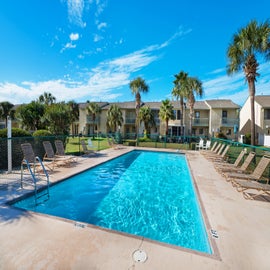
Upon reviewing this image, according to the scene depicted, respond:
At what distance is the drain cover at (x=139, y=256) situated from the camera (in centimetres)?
256

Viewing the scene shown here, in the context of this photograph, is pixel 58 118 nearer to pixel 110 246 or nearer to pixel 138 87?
pixel 138 87

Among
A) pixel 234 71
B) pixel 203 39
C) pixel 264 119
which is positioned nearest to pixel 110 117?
pixel 203 39

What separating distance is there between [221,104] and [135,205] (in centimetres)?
2748

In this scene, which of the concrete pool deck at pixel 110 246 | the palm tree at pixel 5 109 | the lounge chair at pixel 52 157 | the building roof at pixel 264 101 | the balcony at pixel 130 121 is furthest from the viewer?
the palm tree at pixel 5 109

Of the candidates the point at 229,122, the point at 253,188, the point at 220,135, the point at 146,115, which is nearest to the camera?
the point at 253,188

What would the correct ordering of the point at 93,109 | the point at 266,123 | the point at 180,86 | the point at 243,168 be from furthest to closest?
the point at 93,109 < the point at 266,123 < the point at 180,86 < the point at 243,168

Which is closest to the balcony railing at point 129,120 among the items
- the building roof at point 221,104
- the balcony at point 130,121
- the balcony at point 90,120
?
the balcony at point 130,121

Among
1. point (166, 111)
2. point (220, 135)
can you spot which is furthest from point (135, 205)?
point (220, 135)

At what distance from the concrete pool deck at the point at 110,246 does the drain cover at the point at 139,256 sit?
0.18 ft

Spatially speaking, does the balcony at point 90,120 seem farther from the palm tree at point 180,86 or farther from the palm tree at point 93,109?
the palm tree at point 180,86

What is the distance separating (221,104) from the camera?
27.7m

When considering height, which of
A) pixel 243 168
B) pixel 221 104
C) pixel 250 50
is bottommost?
pixel 243 168

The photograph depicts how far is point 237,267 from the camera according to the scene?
251 cm

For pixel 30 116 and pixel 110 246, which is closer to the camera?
pixel 110 246
